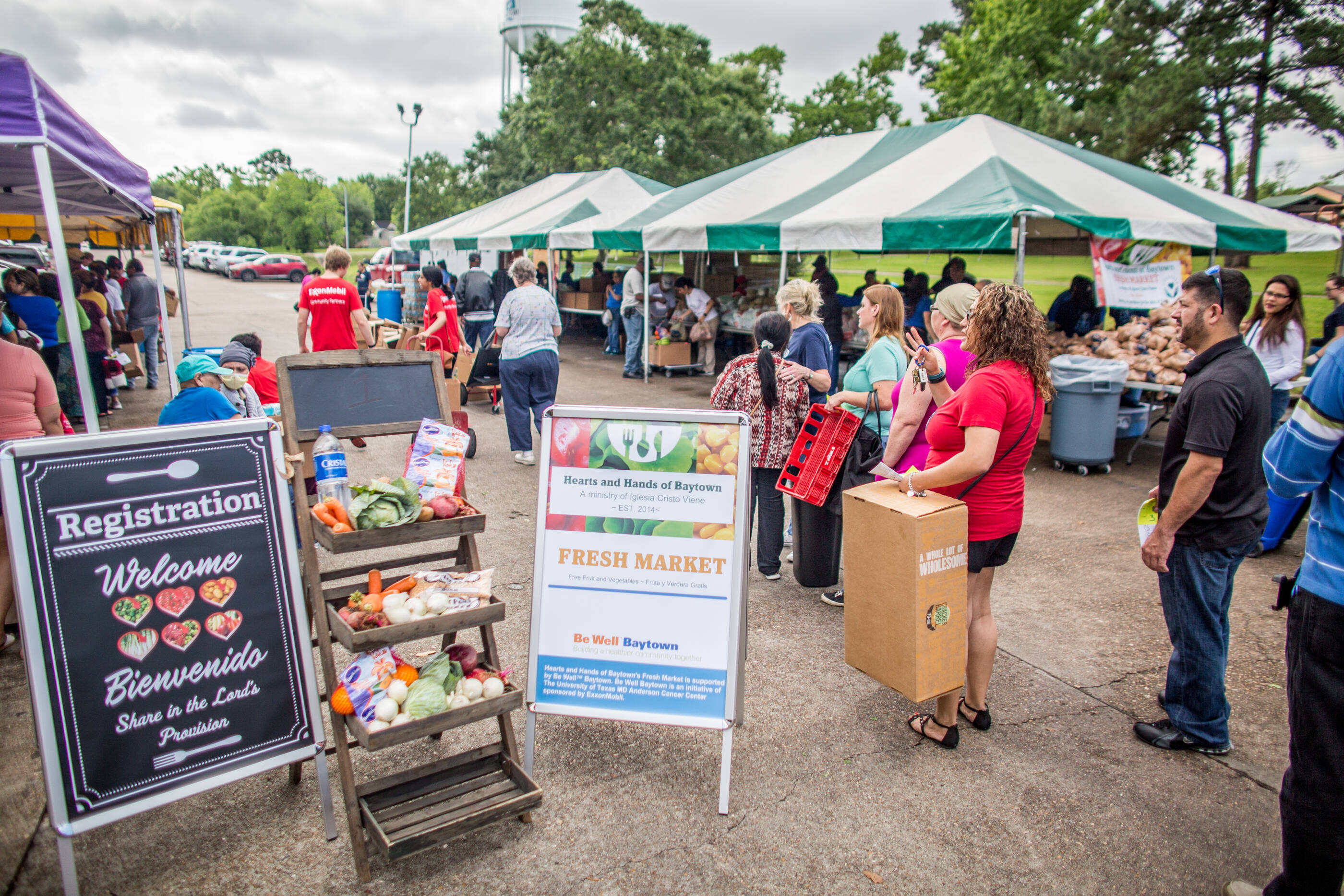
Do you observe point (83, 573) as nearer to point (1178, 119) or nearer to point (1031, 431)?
point (1031, 431)

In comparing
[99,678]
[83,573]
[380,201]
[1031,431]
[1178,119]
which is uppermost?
[380,201]

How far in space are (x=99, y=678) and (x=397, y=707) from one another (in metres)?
0.86

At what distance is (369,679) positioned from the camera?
2.67m

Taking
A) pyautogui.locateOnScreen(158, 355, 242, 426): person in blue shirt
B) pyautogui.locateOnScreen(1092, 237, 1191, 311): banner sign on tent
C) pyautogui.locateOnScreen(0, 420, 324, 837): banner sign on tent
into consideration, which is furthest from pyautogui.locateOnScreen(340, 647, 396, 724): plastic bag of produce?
pyautogui.locateOnScreen(1092, 237, 1191, 311): banner sign on tent

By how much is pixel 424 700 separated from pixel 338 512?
0.72 meters

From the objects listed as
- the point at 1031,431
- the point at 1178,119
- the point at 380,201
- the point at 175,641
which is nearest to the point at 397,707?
the point at 175,641

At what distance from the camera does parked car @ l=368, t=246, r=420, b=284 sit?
21281 mm

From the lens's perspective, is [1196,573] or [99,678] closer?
[99,678]

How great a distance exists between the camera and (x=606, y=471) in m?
2.96

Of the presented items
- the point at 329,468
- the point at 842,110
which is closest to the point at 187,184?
the point at 842,110

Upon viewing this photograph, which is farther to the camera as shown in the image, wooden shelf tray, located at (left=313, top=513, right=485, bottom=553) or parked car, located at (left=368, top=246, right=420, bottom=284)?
parked car, located at (left=368, top=246, right=420, bottom=284)

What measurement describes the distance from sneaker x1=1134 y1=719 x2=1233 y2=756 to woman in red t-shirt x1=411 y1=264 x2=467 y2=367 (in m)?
7.09

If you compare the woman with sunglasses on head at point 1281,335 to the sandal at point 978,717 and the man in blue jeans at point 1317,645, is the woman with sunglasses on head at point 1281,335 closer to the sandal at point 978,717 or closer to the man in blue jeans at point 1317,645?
the sandal at point 978,717

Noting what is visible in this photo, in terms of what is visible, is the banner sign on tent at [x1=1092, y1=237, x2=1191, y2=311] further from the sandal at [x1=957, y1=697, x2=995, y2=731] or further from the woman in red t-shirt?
the woman in red t-shirt
